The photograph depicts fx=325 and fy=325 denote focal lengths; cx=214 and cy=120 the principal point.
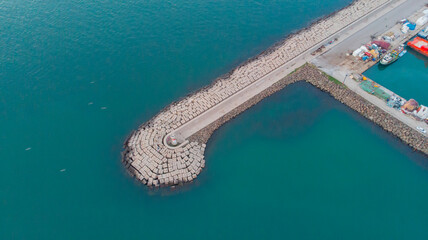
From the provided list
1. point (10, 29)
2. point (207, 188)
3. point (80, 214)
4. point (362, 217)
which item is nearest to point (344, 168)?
point (362, 217)

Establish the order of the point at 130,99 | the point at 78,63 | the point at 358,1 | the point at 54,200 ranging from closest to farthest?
the point at 54,200, the point at 130,99, the point at 78,63, the point at 358,1

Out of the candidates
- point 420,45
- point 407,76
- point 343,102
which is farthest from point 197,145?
point 420,45

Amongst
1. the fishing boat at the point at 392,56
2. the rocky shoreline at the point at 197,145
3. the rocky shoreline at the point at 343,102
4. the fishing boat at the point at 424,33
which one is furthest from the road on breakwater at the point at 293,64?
the fishing boat at the point at 392,56

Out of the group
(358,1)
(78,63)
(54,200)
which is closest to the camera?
(54,200)

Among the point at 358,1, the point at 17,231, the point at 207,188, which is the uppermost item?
the point at 358,1

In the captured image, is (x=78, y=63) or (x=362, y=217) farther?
(x=78, y=63)

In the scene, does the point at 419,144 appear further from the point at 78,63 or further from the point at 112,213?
the point at 78,63

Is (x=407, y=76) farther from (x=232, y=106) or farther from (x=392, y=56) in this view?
(x=232, y=106)

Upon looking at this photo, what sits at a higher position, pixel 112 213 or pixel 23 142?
pixel 23 142
